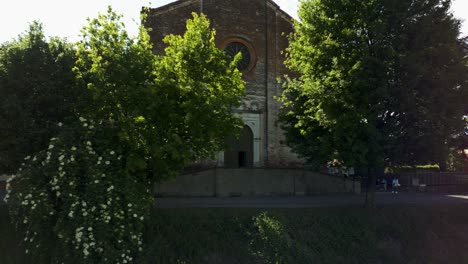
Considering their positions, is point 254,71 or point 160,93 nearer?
point 160,93

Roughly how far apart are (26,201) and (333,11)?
36.3 ft

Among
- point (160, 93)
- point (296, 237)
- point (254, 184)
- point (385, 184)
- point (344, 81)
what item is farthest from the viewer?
point (385, 184)

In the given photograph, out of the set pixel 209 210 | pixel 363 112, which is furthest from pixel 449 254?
pixel 209 210

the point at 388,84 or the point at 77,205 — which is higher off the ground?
the point at 388,84

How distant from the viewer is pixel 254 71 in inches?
981

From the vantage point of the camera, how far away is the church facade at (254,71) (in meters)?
24.3

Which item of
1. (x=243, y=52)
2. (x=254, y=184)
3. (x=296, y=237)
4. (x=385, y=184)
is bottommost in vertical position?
(x=296, y=237)

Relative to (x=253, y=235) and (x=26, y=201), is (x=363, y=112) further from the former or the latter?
(x=26, y=201)

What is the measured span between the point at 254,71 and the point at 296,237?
15.4 metres

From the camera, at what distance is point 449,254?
12.3 m

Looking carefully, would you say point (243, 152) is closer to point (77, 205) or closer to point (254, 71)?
point (254, 71)

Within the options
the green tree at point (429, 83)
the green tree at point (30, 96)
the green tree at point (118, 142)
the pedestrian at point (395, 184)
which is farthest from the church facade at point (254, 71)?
the green tree at point (30, 96)

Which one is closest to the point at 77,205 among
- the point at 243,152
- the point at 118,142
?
the point at 118,142

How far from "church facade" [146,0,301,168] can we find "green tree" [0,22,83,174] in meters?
13.8
